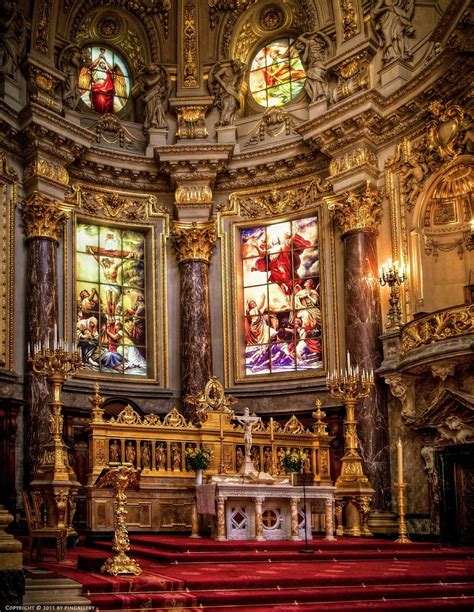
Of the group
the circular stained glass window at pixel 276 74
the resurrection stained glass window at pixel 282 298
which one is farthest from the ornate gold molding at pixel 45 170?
the circular stained glass window at pixel 276 74

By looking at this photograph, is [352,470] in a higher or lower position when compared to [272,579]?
higher

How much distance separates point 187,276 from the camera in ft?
75.2

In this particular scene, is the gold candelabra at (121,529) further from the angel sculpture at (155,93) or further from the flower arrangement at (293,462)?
the angel sculpture at (155,93)

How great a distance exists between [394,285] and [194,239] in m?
5.87

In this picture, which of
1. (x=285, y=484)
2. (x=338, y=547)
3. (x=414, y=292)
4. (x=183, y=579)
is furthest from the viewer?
(x=414, y=292)

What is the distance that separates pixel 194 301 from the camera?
74.3 feet

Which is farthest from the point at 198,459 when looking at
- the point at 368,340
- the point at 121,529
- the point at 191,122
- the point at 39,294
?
the point at 191,122

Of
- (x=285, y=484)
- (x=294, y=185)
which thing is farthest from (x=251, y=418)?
(x=294, y=185)

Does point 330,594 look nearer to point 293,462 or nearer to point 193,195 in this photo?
point 293,462

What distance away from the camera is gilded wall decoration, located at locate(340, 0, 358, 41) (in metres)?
21.6

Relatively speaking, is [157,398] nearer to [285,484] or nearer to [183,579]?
[285,484]

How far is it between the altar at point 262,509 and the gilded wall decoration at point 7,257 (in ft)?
24.6

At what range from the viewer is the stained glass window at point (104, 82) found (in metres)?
24.2

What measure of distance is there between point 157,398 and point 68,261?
4.06m
